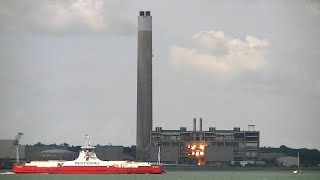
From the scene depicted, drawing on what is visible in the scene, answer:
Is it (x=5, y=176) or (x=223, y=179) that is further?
(x=5, y=176)

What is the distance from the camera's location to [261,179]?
169250 millimetres

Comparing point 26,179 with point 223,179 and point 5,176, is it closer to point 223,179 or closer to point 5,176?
point 5,176

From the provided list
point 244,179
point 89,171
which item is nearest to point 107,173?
point 89,171

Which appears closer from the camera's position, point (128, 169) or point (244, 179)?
point (244, 179)

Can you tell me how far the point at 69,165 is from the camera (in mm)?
196500

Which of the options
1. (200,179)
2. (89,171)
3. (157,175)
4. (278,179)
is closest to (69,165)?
(89,171)

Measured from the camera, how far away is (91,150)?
654 ft

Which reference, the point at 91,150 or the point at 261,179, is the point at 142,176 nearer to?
the point at 91,150

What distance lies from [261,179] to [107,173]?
36694mm

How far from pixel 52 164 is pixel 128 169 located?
1409 centimetres

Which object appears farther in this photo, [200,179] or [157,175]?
[157,175]

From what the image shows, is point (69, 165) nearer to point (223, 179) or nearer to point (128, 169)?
point (128, 169)

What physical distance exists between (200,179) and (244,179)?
28.6 feet

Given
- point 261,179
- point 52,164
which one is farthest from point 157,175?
point 261,179
